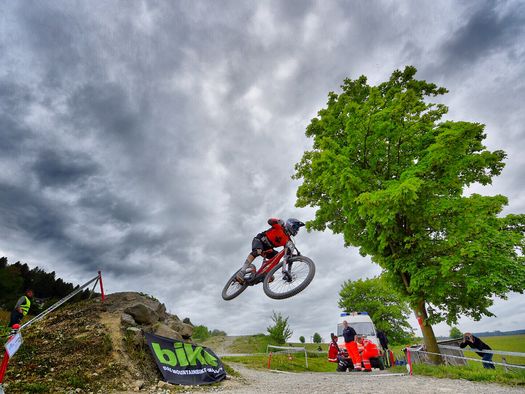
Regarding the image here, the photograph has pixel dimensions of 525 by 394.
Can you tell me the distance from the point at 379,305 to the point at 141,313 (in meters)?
32.5

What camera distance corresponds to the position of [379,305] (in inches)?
1435

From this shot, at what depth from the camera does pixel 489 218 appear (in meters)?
11.4

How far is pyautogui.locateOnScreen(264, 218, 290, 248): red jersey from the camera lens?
21.8ft

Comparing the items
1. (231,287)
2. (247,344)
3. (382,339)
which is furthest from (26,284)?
(382,339)

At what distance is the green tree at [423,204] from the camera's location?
1054 centimetres

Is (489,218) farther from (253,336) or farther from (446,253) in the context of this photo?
(253,336)

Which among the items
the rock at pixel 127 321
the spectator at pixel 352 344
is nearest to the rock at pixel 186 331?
the rock at pixel 127 321

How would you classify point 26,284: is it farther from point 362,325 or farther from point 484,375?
point 484,375

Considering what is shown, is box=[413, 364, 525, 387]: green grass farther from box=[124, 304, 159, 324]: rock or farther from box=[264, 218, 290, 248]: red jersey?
box=[124, 304, 159, 324]: rock

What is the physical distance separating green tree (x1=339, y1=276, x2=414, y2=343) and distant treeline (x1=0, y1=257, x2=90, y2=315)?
31.3m

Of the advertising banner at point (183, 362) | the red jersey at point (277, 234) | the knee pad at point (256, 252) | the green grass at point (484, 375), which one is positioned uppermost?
the red jersey at point (277, 234)

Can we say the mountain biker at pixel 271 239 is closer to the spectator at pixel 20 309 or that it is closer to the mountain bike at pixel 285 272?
the mountain bike at pixel 285 272

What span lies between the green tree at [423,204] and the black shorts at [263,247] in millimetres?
5538

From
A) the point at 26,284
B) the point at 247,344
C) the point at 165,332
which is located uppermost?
the point at 26,284
